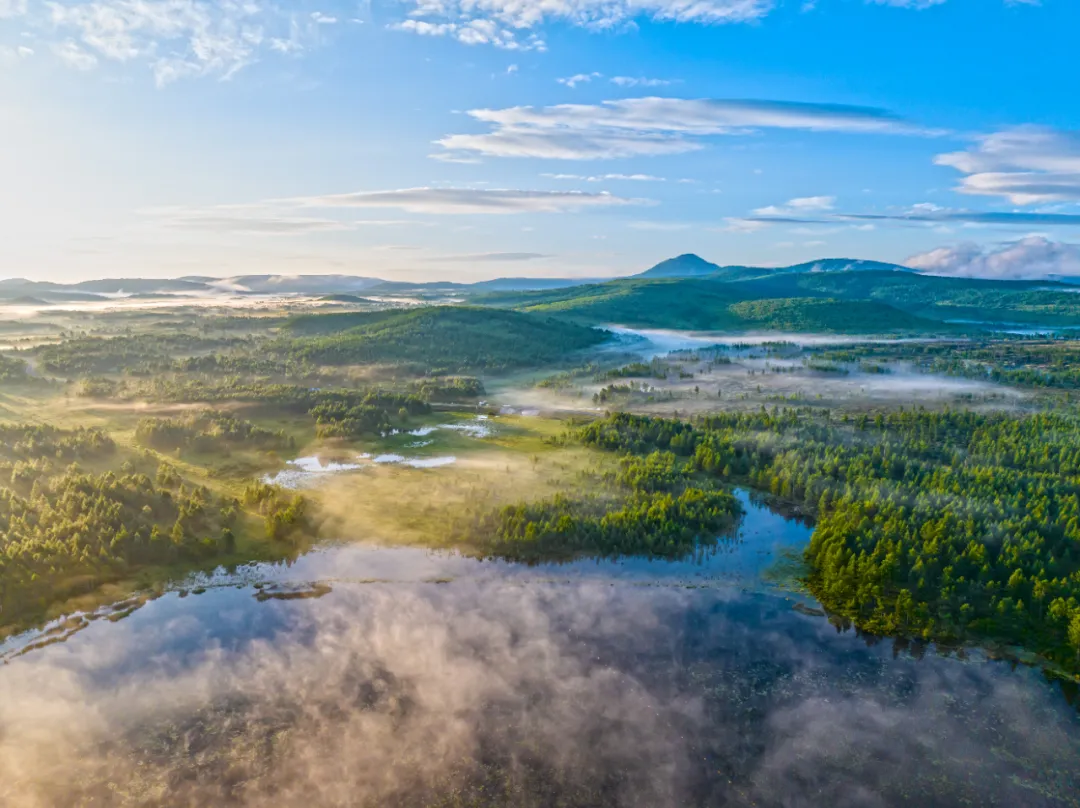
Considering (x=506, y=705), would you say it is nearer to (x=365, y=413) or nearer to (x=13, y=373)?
(x=365, y=413)

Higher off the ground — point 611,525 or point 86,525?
point 86,525

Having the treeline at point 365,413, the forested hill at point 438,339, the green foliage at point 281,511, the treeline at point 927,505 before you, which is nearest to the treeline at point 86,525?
the green foliage at point 281,511

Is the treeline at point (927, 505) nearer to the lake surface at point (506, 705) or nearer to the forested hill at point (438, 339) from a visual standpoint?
the lake surface at point (506, 705)

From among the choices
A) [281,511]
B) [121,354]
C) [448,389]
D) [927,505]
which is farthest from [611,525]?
[121,354]

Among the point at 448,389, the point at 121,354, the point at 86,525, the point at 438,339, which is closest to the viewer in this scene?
the point at 86,525

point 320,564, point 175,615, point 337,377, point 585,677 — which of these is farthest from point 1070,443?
point 337,377

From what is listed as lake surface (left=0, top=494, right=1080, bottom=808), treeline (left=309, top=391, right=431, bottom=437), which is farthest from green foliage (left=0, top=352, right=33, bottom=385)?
lake surface (left=0, top=494, right=1080, bottom=808)

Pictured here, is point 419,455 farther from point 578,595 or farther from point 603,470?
point 578,595
